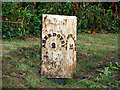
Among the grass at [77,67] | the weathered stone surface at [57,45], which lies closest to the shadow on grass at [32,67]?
the grass at [77,67]

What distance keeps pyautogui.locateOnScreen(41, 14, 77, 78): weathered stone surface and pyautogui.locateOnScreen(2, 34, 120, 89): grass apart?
21 centimetres

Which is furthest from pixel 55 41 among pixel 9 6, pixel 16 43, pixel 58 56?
pixel 9 6

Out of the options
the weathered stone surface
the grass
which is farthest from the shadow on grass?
the weathered stone surface

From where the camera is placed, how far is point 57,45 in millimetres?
4066

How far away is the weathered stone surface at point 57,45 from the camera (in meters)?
4.00

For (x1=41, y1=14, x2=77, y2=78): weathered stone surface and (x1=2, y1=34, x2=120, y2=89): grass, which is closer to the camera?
(x1=2, y1=34, x2=120, y2=89): grass

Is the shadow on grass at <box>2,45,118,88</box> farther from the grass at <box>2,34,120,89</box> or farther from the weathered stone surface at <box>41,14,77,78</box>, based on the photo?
the weathered stone surface at <box>41,14,77,78</box>

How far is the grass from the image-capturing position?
3818 mm

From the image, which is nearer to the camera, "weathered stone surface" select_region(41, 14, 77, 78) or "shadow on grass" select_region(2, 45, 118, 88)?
"shadow on grass" select_region(2, 45, 118, 88)

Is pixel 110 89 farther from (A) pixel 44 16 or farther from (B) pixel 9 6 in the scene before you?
(B) pixel 9 6

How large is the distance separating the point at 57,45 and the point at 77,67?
33.3 inches

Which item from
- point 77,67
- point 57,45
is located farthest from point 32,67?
point 77,67

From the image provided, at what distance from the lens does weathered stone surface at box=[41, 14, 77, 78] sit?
4.00 meters

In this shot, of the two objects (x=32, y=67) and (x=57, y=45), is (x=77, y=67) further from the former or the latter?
(x=32, y=67)
